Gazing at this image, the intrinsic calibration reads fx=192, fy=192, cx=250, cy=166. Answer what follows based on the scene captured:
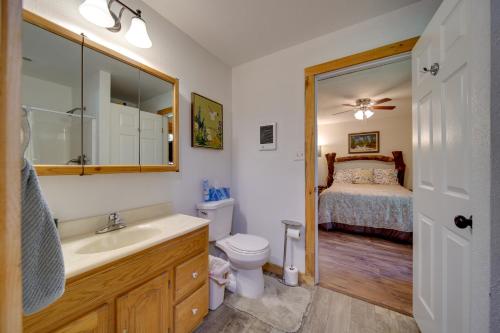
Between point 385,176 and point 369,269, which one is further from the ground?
point 385,176

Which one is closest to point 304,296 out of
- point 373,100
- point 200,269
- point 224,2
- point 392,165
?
point 200,269

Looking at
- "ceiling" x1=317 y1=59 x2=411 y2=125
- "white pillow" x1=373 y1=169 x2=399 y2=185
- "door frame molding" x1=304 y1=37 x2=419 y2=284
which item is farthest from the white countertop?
"white pillow" x1=373 y1=169 x2=399 y2=185

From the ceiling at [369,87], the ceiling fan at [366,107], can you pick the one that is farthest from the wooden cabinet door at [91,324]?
the ceiling fan at [366,107]

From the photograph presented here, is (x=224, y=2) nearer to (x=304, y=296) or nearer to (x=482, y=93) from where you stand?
(x=482, y=93)

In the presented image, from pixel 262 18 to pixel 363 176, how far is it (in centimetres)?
411

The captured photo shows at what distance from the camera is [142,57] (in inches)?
56.7

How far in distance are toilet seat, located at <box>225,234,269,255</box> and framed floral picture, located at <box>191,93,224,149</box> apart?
0.95 m

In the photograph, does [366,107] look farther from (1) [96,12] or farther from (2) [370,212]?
(1) [96,12]

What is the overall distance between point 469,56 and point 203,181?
1.90 m

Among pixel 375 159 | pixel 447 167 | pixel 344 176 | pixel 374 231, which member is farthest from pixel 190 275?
pixel 375 159

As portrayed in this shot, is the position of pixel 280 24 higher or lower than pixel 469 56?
higher

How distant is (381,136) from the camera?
4629 mm

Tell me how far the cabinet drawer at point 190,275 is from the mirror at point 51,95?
2.93 ft

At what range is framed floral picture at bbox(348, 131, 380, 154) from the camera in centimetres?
466
